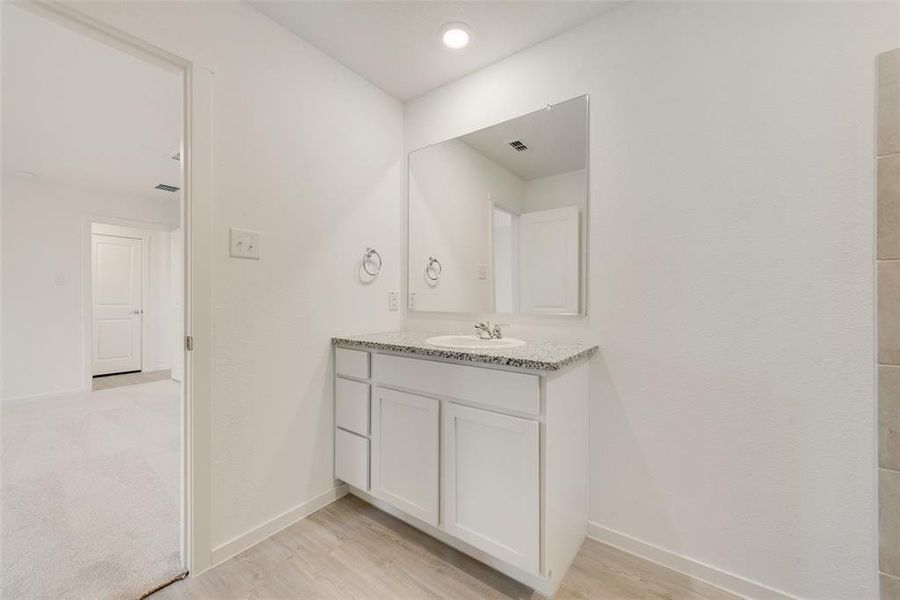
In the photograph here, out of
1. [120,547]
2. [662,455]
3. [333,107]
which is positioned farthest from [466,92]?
[120,547]

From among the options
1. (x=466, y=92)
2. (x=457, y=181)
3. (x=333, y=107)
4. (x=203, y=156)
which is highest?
(x=466, y=92)

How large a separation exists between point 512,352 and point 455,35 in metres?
1.50

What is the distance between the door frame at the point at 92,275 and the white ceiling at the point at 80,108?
74cm

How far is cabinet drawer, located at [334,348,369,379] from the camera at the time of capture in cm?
181

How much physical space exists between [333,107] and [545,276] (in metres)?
1.42

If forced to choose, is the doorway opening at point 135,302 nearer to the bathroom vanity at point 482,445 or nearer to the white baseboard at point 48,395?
the white baseboard at point 48,395

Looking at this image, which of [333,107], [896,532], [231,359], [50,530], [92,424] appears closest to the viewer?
[896,532]

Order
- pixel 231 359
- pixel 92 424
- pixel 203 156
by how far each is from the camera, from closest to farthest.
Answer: pixel 203 156
pixel 231 359
pixel 92 424

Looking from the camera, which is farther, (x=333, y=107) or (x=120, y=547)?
(x=333, y=107)

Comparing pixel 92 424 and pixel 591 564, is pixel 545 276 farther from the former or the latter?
A: pixel 92 424

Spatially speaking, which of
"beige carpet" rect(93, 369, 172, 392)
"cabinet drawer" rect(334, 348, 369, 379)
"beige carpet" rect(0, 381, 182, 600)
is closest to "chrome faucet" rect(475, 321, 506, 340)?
"cabinet drawer" rect(334, 348, 369, 379)

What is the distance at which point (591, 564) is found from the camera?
1.50 m

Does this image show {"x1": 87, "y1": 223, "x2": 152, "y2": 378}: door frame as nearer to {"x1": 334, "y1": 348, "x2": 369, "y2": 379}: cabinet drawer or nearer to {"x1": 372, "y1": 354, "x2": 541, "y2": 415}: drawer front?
{"x1": 334, "y1": 348, "x2": 369, "y2": 379}: cabinet drawer

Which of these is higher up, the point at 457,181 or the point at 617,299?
the point at 457,181
